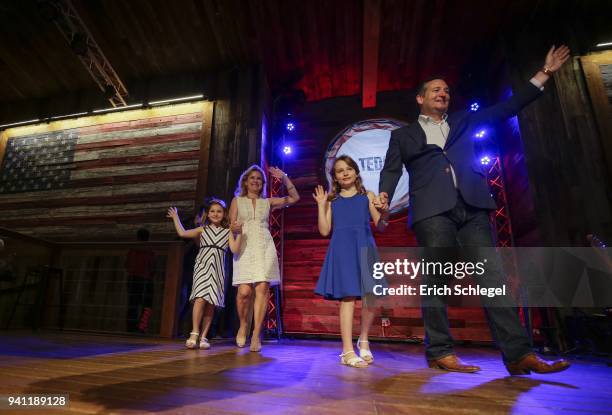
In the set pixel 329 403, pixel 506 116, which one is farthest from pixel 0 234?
pixel 506 116

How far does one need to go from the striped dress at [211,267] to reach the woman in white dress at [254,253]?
0.85ft

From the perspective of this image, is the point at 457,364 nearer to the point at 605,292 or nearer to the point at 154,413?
the point at 154,413

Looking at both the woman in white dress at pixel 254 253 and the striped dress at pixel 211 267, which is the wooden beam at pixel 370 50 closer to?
the woman in white dress at pixel 254 253

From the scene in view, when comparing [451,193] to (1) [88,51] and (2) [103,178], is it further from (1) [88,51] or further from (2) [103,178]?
(2) [103,178]

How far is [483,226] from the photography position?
82.7 inches

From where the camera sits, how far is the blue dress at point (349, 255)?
2410 millimetres

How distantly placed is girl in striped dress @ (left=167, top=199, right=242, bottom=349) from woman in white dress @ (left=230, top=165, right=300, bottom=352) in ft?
0.60

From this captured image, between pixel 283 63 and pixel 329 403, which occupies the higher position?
pixel 283 63

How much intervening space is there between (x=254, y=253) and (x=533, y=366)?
2522 millimetres

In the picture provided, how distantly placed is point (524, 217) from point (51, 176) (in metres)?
8.67

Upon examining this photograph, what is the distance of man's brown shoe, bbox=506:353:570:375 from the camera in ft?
5.82

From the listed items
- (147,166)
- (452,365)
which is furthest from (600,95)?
(147,166)

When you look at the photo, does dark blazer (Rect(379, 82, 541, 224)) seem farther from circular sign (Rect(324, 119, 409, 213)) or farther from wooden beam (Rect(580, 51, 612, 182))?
circular sign (Rect(324, 119, 409, 213))

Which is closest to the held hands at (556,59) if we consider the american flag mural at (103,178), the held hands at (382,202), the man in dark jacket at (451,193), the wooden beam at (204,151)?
the man in dark jacket at (451,193)
